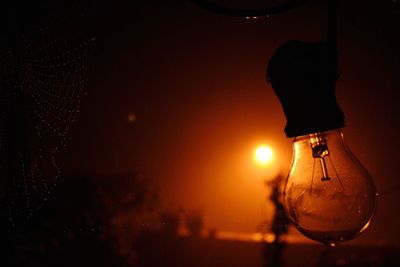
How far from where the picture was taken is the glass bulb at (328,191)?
57cm

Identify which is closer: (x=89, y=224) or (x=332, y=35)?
(x=332, y=35)

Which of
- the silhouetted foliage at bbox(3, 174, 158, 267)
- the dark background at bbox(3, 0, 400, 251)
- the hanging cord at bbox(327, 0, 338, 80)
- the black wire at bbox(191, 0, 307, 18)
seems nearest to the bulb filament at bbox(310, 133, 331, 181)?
the hanging cord at bbox(327, 0, 338, 80)

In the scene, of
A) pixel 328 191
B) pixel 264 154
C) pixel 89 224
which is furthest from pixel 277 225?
pixel 328 191

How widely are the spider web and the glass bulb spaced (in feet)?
4.63

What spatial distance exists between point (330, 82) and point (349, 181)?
0.52 feet

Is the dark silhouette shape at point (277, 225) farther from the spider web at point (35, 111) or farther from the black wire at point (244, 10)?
the black wire at point (244, 10)

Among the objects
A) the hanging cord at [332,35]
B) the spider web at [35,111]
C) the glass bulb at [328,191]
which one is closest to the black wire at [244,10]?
the hanging cord at [332,35]

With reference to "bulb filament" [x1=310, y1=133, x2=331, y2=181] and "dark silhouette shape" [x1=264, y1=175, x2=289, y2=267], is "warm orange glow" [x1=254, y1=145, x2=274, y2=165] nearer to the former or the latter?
"dark silhouette shape" [x1=264, y1=175, x2=289, y2=267]

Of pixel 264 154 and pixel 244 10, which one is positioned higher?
pixel 244 10

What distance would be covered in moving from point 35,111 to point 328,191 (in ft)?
5.19

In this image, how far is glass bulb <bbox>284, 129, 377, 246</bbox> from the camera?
568mm

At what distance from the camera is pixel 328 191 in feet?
1.94

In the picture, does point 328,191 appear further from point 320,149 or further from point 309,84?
point 309,84

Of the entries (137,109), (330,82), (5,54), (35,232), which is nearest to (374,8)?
(137,109)
